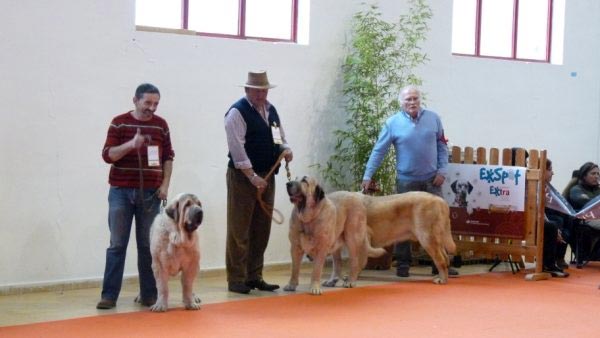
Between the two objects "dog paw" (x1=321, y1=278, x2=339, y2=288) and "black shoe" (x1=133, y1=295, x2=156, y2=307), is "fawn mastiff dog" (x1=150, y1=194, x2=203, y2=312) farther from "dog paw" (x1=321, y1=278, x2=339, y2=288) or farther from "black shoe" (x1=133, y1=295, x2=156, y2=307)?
"dog paw" (x1=321, y1=278, x2=339, y2=288)

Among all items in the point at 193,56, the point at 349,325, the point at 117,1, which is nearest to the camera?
the point at 349,325

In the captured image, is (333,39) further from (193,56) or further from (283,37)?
(193,56)

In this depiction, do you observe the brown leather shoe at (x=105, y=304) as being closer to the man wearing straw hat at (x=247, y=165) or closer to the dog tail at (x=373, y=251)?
the man wearing straw hat at (x=247, y=165)

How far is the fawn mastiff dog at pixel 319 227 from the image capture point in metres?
7.73

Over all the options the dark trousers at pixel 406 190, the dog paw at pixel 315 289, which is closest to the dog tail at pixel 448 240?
the dark trousers at pixel 406 190

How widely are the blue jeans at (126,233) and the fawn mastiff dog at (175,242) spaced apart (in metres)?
0.18

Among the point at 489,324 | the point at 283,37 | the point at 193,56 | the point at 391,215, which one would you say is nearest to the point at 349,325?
the point at 489,324

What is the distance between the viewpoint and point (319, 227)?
7.79 meters

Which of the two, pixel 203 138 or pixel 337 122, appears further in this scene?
pixel 337 122

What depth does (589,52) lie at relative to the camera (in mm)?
12047

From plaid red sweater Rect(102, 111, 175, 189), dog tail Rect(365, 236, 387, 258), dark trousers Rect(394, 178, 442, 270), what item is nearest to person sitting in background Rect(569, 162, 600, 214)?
dark trousers Rect(394, 178, 442, 270)

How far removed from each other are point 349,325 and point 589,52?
23.1 feet

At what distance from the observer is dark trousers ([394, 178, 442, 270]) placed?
29.2ft

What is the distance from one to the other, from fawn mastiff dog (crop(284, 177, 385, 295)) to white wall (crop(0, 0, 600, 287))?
1093mm
